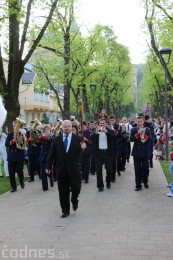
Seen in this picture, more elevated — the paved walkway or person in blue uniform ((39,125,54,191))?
person in blue uniform ((39,125,54,191))

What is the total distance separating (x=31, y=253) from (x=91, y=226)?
1.66 m

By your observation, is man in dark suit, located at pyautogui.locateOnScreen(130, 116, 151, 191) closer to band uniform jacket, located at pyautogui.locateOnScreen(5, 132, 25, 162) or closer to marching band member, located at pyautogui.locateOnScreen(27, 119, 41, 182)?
band uniform jacket, located at pyautogui.locateOnScreen(5, 132, 25, 162)

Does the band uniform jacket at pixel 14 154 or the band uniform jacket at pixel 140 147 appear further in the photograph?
the band uniform jacket at pixel 14 154

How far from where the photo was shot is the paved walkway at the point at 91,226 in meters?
5.70

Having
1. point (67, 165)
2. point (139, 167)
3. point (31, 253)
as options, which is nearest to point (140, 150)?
point (139, 167)

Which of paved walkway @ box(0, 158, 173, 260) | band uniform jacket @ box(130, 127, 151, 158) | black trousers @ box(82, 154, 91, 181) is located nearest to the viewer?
paved walkway @ box(0, 158, 173, 260)

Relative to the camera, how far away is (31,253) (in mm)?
5707

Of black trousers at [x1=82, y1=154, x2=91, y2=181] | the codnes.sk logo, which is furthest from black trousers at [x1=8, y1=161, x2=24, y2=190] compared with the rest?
the codnes.sk logo

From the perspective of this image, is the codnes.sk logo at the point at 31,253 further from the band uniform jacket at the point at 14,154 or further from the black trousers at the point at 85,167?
the black trousers at the point at 85,167

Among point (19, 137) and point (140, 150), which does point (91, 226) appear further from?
point (19, 137)

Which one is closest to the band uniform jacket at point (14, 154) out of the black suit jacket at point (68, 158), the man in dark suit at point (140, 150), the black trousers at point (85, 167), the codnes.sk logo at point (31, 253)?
the black trousers at point (85, 167)

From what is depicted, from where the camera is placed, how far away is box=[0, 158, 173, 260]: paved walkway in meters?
5.70

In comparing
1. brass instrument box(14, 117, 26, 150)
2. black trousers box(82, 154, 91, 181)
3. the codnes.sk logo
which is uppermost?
brass instrument box(14, 117, 26, 150)

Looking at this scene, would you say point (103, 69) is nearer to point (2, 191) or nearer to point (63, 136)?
point (2, 191)
